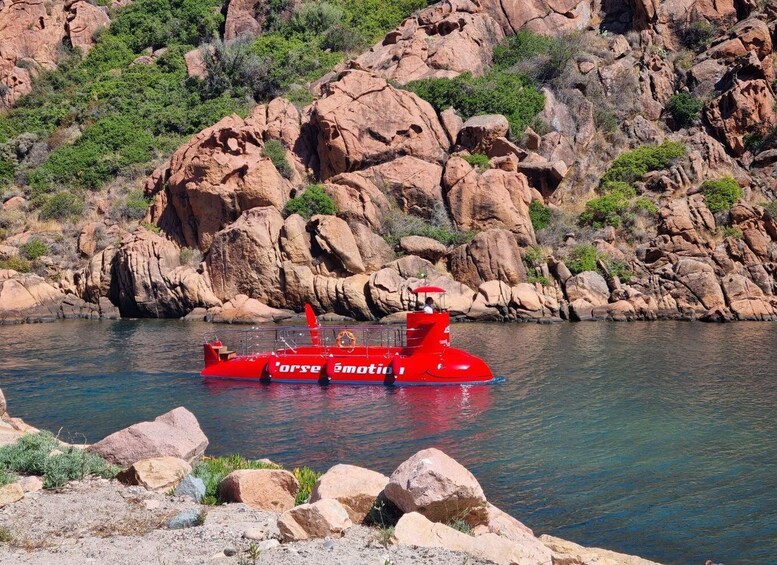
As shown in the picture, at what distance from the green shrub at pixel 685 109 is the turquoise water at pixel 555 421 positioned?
101 feet

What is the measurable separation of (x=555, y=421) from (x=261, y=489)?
12.7 metres

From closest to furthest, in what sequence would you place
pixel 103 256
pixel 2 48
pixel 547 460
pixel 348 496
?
1. pixel 348 496
2. pixel 547 460
3. pixel 103 256
4. pixel 2 48

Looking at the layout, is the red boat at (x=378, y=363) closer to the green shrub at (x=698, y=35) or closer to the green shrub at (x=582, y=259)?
the green shrub at (x=582, y=259)

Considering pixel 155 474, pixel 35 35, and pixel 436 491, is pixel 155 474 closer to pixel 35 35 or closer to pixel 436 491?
pixel 436 491

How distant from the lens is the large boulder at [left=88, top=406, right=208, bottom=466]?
15.0 meters

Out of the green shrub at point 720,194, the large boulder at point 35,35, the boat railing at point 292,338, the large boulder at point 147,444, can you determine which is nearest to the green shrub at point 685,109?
the green shrub at point 720,194

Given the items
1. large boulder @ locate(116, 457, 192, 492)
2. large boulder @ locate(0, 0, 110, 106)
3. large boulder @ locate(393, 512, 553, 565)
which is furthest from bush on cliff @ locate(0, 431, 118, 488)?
large boulder @ locate(0, 0, 110, 106)

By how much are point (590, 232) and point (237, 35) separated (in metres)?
49.0

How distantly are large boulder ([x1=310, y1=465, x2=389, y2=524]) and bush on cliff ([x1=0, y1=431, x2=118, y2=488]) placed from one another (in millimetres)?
4480

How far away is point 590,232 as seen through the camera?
5625 centimetres

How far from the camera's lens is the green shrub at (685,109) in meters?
64.5

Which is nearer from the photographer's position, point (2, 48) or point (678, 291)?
point (678, 291)

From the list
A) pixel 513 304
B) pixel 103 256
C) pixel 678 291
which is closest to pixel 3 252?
pixel 103 256

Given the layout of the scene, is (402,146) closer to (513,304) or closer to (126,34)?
(513,304)
